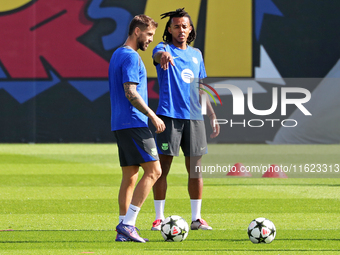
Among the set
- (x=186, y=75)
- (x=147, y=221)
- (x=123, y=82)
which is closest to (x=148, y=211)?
(x=147, y=221)

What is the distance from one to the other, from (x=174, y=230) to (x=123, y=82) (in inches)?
50.6

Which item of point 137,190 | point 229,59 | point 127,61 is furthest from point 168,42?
point 229,59

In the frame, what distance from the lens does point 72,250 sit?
425cm

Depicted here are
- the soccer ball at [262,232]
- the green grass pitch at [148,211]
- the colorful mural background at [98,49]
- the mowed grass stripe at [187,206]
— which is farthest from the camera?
the colorful mural background at [98,49]

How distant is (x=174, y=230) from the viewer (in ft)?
15.0

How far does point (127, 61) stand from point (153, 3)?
48.7ft

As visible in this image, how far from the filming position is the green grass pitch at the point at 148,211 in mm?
4406

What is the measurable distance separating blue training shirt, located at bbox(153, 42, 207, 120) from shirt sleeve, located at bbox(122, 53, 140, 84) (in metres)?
0.69

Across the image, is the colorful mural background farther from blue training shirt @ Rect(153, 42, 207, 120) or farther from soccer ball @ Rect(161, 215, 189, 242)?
soccer ball @ Rect(161, 215, 189, 242)

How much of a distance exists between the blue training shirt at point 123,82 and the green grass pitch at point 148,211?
0.99 metres

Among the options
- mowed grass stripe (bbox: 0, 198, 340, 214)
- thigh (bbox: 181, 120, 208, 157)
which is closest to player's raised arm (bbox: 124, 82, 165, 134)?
thigh (bbox: 181, 120, 208, 157)

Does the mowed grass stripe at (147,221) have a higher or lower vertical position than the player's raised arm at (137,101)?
lower

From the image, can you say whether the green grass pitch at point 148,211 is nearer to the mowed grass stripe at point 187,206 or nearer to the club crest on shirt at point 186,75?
the mowed grass stripe at point 187,206

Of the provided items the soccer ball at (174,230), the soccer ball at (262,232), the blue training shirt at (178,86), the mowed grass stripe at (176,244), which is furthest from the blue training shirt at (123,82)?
the soccer ball at (262,232)
